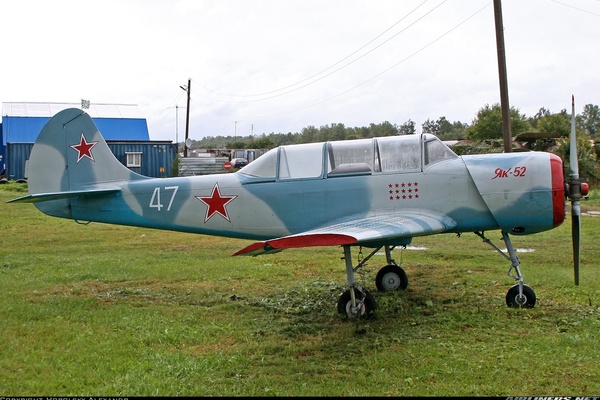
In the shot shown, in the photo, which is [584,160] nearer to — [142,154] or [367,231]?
[367,231]

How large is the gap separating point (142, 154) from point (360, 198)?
3700cm

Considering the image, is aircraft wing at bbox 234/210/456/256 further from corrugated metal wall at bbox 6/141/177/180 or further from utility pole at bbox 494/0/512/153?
corrugated metal wall at bbox 6/141/177/180

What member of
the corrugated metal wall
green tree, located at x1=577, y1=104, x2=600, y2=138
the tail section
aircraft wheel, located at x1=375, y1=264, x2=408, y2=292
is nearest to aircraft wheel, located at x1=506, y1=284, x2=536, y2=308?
aircraft wheel, located at x1=375, y1=264, x2=408, y2=292

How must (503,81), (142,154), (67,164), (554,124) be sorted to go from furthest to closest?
(554,124)
(142,154)
(503,81)
(67,164)

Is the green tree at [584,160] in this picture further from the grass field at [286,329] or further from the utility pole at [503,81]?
the grass field at [286,329]

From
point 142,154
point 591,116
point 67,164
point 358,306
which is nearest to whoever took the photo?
point 358,306

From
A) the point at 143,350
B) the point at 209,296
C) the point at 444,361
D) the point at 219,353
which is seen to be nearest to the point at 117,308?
the point at 209,296

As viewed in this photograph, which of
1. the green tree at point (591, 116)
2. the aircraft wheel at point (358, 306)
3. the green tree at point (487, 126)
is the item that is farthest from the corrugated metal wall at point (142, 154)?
the green tree at point (591, 116)

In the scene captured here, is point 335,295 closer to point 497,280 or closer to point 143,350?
point 497,280

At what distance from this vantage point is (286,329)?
6.72 metres

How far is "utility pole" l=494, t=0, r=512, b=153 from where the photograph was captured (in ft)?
51.7

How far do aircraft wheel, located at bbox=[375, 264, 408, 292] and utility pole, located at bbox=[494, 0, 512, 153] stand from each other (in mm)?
8233

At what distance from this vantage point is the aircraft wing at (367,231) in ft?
18.5

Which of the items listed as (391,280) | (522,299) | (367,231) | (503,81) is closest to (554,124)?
(503,81)
